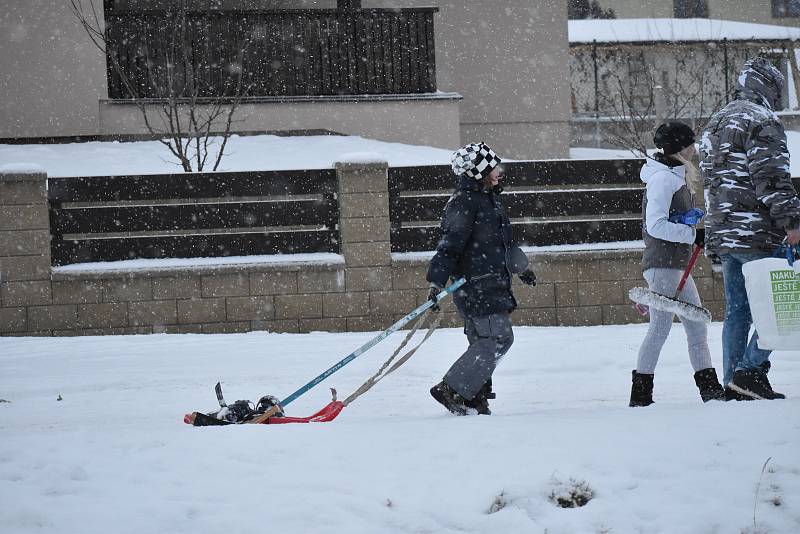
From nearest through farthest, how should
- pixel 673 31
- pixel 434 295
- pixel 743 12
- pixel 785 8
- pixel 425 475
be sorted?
pixel 425 475 < pixel 434 295 < pixel 673 31 < pixel 743 12 < pixel 785 8

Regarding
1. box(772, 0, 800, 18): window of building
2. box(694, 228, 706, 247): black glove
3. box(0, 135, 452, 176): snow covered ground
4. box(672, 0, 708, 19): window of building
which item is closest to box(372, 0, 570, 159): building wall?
box(0, 135, 452, 176): snow covered ground

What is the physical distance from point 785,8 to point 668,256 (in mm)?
32705

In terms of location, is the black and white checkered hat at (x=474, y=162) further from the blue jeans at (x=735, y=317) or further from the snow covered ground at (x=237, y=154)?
the snow covered ground at (x=237, y=154)

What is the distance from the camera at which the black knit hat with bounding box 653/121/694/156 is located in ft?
19.2

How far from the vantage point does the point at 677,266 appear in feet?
19.4

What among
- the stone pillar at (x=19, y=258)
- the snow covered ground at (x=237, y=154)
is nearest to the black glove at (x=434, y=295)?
the stone pillar at (x=19, y=258)

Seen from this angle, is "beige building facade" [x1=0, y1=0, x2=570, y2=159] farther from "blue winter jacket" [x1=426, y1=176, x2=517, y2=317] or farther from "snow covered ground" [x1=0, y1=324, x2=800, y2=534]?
"snow covered ground" [x1=0, y1=324, x2=800, y2=534]

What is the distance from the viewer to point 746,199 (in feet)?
18.8

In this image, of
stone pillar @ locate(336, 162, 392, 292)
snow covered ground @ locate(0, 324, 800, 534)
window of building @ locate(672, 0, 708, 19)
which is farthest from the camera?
window of building @ locate(672, 0, 708, 19)

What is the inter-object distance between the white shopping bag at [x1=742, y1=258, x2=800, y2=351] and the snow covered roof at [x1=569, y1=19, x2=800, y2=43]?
2200cm

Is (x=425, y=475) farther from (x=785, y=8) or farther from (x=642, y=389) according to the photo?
(x=785, y=8)

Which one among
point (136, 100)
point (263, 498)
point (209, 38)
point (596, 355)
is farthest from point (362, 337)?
point (209, 38)

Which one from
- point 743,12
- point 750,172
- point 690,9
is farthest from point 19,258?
point 743,12

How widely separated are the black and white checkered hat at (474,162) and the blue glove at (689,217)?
112 centimetres
